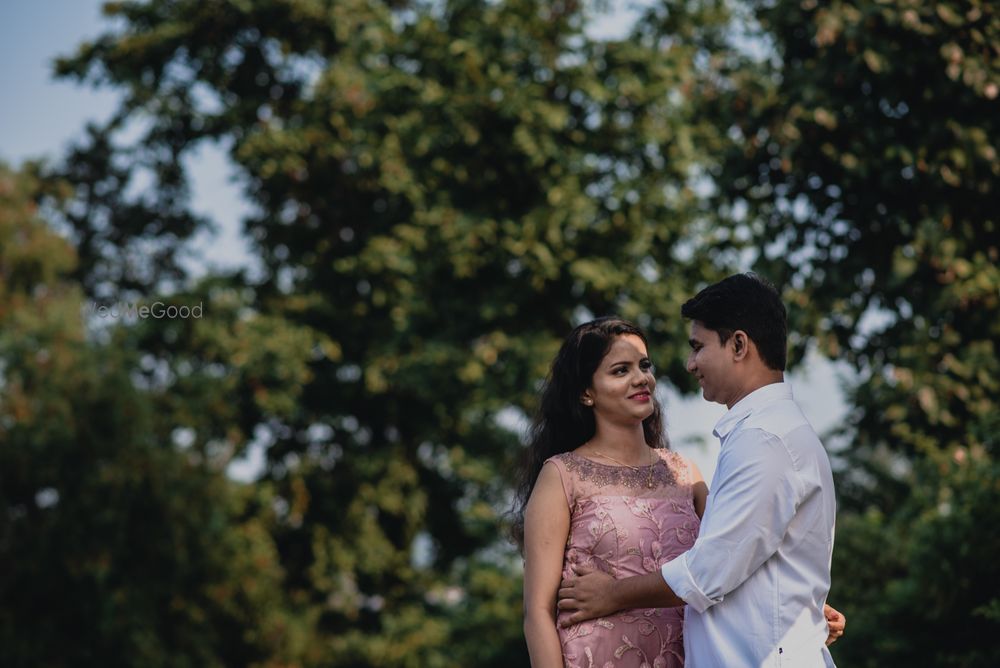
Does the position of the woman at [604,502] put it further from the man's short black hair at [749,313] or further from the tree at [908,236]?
the tree at [908,236]

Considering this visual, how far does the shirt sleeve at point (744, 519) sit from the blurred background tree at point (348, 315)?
592 cm

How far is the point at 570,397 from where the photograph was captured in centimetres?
436

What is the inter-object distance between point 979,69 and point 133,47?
1454 cm

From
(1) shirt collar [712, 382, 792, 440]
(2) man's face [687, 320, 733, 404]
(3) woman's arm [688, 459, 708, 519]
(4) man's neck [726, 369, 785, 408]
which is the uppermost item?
(2) man's face [687, 320, 733, 404]

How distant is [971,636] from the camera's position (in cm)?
755

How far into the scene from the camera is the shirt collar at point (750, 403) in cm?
351

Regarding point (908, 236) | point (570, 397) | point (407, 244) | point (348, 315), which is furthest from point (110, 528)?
point (570, 397)

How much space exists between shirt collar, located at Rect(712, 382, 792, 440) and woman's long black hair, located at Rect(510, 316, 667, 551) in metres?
0.79

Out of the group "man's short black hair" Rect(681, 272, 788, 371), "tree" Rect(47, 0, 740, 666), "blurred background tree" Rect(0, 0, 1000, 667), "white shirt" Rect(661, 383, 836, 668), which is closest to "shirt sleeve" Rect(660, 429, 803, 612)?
"white shirt" Rect(661, 383, 836, 668)

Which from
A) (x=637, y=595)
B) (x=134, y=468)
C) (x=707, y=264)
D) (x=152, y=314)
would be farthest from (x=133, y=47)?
(x=637, y=595)

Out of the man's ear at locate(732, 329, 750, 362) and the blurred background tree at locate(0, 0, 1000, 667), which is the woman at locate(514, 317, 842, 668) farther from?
the blurred background tree at locate(0, 0, 1000, 667)

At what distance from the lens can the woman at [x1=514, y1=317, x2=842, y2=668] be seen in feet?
12.9

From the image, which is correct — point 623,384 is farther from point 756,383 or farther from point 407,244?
point 407,244

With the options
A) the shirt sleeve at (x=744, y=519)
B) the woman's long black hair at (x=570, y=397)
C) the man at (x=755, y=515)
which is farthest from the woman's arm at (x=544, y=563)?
the shirt sleeve at (x=744, y=519)
